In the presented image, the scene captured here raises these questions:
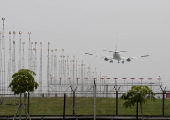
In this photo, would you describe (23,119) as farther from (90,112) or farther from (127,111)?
(127,111)

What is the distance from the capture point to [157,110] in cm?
2848

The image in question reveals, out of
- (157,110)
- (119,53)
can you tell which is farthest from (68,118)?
(119,53)

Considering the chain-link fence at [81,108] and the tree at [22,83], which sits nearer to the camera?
the tree at [22,83]

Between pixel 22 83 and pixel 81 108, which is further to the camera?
pixel 81 108

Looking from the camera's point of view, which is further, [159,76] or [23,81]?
[159,76]

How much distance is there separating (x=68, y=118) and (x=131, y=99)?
5.47 m

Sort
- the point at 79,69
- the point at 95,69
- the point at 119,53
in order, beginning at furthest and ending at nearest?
the point at 95,69 < the point at 79,69 < the point at 119,53

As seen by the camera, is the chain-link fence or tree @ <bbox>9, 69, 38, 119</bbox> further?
the chain-link fence

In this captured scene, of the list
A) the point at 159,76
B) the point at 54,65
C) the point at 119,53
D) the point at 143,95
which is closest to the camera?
the point at 143,95

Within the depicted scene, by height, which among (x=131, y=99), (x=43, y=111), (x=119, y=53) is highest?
(x=119, y=53)

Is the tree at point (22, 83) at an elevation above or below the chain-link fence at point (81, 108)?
above

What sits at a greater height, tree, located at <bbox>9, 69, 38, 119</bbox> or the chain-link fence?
tree, located at <bbox>9, 69, 38, 119</bbox>

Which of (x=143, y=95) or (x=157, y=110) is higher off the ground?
(x=143, y=95)

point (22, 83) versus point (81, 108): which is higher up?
point (22, 83)
